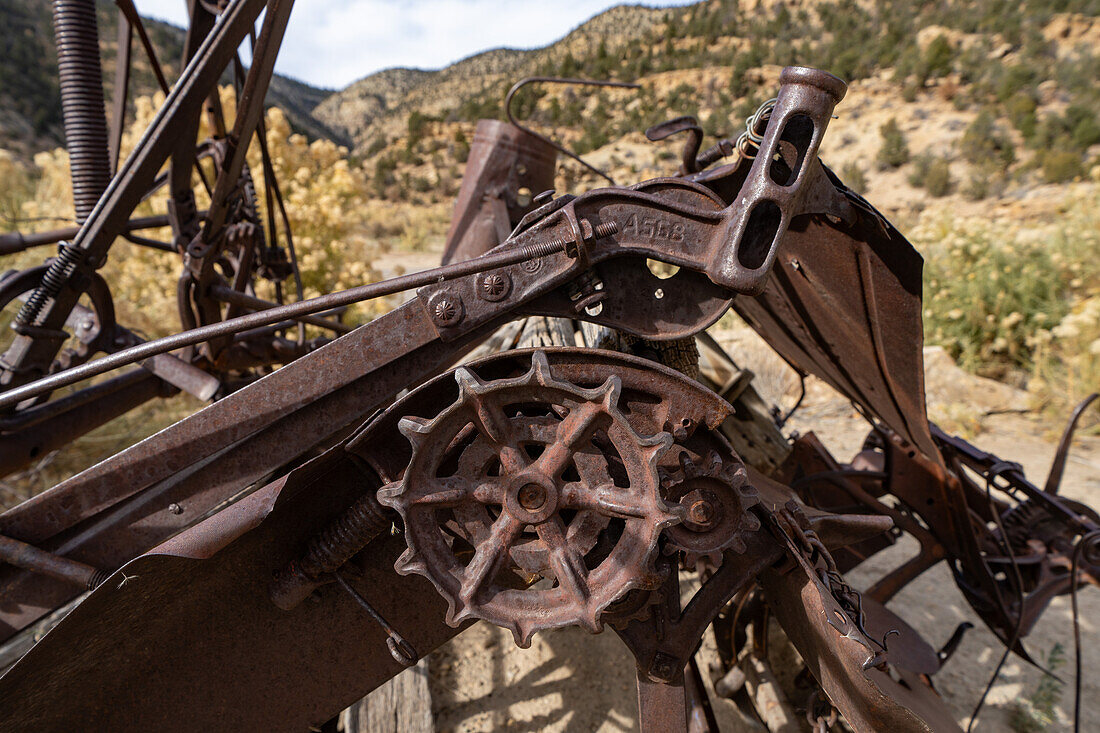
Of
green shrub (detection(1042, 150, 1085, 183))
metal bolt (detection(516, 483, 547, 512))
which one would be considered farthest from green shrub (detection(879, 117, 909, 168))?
metal bolt (detection(516, 483, 547, 512))

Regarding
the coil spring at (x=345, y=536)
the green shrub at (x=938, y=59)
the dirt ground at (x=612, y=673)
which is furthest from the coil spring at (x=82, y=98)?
the green shrub at (x=938, y=59)

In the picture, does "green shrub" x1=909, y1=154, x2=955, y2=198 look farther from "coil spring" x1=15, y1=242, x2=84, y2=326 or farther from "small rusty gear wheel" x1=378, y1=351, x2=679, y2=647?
"coil spring" x1=15, y1=242, x2=84, y2=326

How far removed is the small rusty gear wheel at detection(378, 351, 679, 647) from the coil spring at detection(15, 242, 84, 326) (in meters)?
1.49

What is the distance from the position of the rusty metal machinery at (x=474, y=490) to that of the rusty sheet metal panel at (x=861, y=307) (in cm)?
1

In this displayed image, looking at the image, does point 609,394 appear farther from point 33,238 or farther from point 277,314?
point 33,238

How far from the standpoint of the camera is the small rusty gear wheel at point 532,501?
118cm

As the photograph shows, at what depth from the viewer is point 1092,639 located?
11.3ft

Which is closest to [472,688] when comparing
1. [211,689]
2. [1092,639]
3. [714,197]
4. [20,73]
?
[211,689]

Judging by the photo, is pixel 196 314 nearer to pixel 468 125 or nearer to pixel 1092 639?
pixel 1092 639

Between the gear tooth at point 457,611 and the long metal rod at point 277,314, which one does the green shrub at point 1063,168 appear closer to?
the long metal rod at point 277,314

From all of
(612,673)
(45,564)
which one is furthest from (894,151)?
(45,564)

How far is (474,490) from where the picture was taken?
4.10 feet

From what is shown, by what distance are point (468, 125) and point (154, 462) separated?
35.2 metres

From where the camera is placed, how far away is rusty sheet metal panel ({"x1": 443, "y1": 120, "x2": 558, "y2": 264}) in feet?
11.5
